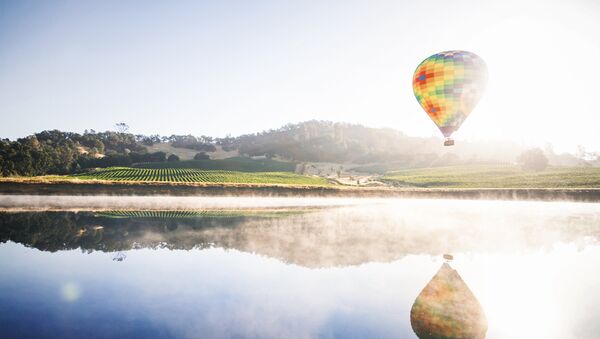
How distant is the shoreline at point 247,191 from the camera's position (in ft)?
108

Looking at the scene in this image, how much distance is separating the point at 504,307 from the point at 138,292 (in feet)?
25.7

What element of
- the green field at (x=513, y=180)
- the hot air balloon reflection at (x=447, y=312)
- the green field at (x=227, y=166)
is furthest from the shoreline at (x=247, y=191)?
the green field at (x=227, y=166)

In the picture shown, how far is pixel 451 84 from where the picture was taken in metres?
28.2

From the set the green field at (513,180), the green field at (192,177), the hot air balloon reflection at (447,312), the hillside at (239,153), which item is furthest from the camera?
the hillside at (239,153)

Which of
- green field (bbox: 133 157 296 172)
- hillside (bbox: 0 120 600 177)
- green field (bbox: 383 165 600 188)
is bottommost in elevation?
green field (bbox: 383 165 600 188)

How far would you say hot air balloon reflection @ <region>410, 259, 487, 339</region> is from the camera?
6.39 meters

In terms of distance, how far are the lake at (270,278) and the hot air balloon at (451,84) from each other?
44.7ft

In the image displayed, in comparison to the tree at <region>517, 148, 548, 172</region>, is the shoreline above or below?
below

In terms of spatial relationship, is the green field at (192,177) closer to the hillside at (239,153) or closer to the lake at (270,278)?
the hillside at (239,153)

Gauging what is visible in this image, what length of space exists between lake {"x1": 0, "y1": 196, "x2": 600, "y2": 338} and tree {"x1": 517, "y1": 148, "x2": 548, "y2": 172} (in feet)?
286

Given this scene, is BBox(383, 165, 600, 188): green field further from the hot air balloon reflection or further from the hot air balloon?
the hot air balloon reflection

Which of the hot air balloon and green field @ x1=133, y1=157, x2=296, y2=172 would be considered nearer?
the hot air balloon

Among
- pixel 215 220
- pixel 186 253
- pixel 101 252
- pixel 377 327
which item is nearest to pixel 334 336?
pixel 377 327

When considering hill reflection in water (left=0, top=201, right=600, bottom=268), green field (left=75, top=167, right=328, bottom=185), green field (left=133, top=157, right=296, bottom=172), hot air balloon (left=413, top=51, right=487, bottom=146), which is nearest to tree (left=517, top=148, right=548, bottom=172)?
green field (left=75, top=167, right=328, bottom=185)
